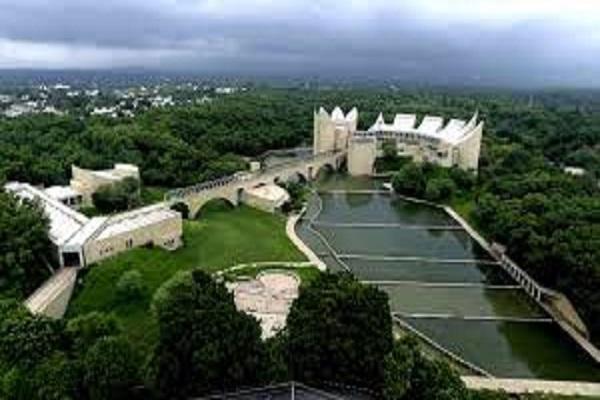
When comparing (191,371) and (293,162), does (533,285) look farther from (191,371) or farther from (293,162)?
(293,162)

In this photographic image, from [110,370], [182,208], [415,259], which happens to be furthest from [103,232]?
[415,259]

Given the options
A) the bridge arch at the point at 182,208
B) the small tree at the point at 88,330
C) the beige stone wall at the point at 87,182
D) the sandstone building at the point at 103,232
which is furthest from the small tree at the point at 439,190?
the small tree at the point at 88,330

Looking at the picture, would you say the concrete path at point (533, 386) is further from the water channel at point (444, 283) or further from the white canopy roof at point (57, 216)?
the white canopy roof at point (57, 216)

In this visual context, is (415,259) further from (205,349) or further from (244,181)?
(205,349)

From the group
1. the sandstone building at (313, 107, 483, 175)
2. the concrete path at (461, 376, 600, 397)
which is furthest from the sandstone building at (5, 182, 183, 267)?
the sandstone building at (313, 107, 483, 175)

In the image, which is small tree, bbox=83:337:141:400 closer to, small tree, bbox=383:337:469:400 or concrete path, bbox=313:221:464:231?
small tree, bbox=383:337:469:400
